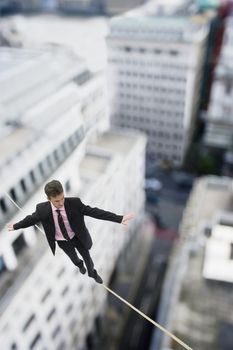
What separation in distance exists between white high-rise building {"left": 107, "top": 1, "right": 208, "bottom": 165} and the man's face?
2899cm

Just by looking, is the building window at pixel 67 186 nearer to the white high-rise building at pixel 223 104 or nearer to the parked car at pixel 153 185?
the parked car at pixel 153 185

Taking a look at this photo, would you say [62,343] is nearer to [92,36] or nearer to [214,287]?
[214,287]

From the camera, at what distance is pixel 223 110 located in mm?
35875

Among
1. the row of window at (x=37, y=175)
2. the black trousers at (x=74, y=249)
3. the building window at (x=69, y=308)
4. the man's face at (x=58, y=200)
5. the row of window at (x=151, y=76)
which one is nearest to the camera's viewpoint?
the man's face at (x=58, y=200)

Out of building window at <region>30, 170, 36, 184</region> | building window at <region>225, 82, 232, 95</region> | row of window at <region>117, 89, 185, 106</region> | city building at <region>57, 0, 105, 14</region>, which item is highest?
city building at <region>57, 0, 105, 14</region>

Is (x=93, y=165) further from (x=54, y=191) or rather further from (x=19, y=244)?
(x=54, y=191)

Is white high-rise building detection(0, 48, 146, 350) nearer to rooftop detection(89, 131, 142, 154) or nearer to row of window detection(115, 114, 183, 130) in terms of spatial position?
rooftop detection(89, 131, 142, 154)

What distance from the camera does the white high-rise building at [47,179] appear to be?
43.6 feet

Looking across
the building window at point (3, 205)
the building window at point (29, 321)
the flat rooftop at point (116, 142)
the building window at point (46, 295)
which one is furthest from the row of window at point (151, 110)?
the building window at point (29, 321)

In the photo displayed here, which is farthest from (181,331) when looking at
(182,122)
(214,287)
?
(182,122)

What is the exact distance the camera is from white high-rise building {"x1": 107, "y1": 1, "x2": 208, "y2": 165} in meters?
31.7

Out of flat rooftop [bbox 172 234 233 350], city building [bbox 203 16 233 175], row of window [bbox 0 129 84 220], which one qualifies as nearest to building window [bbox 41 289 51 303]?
row of window [bbox 0 129 84 220]

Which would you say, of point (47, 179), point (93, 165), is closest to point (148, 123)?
point (93, 165)

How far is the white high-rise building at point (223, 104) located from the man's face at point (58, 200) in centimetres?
3210
